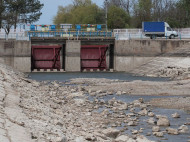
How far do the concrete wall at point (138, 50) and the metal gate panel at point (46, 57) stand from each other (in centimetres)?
799

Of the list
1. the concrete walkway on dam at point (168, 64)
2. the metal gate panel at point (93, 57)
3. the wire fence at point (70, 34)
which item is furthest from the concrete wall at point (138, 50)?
the metal gate panel at point (93, 57)

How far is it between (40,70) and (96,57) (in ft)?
24.9

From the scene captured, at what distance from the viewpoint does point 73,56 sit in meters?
59.2

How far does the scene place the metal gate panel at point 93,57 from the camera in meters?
61.8

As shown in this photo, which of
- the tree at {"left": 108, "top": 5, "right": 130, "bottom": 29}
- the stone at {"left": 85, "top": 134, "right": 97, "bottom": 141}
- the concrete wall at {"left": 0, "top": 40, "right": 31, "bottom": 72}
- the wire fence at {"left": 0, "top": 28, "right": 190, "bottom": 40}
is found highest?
the tree at {"left": 108, "top": 5, "right": 130, "bottom": 29}

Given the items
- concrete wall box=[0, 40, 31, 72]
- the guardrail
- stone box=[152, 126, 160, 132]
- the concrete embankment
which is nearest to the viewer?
stone box=[152, 126, 160, 132]

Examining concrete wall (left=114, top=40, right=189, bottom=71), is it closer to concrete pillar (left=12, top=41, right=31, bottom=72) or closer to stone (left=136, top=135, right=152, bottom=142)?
concrete pillar (left=12, top=41, right=31, bottom=72)

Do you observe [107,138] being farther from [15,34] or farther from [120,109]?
[15,34]

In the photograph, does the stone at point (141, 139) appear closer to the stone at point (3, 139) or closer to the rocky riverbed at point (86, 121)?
the rocky riverbed at point (86, 121)

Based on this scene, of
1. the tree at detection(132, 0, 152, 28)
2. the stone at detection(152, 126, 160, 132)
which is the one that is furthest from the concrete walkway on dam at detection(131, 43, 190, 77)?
the tree at detection(132, 0, 152, 28)

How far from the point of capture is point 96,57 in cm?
6219

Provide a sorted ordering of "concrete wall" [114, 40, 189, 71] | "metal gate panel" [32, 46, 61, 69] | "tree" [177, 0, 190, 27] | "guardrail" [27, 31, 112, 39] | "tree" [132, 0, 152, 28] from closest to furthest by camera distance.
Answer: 1. "concrete wall" [114, 40, 189, 71]
2. "guardrail" [27, 31, 112, 39]
3. "metal gate panel" [32, 46, 61, 69]
4. "tree" [177, 0, 190, 27]
5. "tree" [132, 0, 152, 28]

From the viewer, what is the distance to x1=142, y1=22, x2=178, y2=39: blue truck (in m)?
64.6

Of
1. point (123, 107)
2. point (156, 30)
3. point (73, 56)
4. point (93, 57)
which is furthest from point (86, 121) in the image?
point (156, 30)
